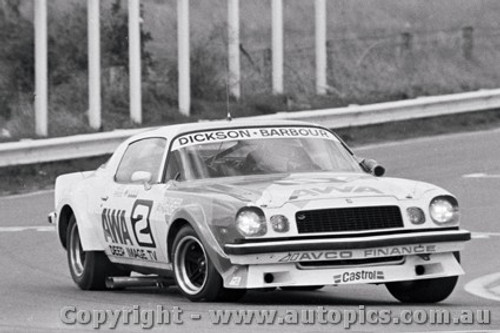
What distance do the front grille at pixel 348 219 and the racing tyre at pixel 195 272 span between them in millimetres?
690

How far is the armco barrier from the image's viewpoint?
20.7m

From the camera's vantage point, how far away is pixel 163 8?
3762cm

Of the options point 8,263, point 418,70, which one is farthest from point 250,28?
point 8,263

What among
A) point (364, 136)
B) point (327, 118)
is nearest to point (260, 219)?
point (327, 118)

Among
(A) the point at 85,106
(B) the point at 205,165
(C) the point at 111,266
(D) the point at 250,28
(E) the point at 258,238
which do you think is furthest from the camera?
(D) the point at 250,28

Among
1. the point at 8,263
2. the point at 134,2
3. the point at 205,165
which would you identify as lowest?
the point at 8,263

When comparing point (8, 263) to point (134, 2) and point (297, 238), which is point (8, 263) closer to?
point (297, 238)

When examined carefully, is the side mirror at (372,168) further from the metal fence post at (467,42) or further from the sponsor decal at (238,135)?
the metal fence post at (467,42)

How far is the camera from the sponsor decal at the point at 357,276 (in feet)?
34.1

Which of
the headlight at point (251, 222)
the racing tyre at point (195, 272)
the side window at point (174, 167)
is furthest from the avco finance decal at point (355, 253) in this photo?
the side window at point (174, 167)

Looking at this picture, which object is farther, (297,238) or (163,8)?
(163,8)

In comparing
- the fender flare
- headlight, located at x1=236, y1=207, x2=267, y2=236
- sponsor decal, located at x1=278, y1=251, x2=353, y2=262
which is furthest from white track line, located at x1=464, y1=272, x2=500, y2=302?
the fender flare

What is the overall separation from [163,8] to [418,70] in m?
6.84

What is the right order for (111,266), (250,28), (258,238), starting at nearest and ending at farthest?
(258,238) < (111,266) < (250,28)
